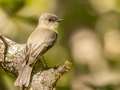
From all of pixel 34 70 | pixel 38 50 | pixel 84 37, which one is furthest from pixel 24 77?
pixel 84 37

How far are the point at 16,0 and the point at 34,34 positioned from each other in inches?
42.7

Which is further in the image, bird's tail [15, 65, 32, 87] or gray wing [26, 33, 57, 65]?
gray wing [26, 33, 57, 65]

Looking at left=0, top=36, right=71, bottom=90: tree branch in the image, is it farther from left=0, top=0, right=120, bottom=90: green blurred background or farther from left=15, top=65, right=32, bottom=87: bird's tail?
left=0, top=0, right=120, bottom=90: green blurred background

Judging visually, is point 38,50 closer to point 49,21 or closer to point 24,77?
point 24,77

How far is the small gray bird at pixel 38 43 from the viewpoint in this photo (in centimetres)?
492

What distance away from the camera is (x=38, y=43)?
540 centimetres

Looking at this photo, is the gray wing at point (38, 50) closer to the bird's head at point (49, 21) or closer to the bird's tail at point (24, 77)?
the bird's tail at point (24, 77)

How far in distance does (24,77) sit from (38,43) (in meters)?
0.62

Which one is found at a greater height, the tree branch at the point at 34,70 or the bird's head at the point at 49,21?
the bird's head at the point at 49,21

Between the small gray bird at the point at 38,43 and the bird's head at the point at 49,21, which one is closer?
the small gray bird at the point at 38,43

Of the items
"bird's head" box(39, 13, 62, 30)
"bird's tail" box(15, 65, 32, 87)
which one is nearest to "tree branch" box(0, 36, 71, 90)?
"bird's tail" box(15, 65, 32, 87)

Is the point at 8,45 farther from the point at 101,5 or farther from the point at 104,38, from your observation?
the point at 101,5

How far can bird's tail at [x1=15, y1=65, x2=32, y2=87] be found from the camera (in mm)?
4797

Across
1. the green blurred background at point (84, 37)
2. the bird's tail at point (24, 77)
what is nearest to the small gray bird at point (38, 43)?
the bird's tail at point (24, 77)
